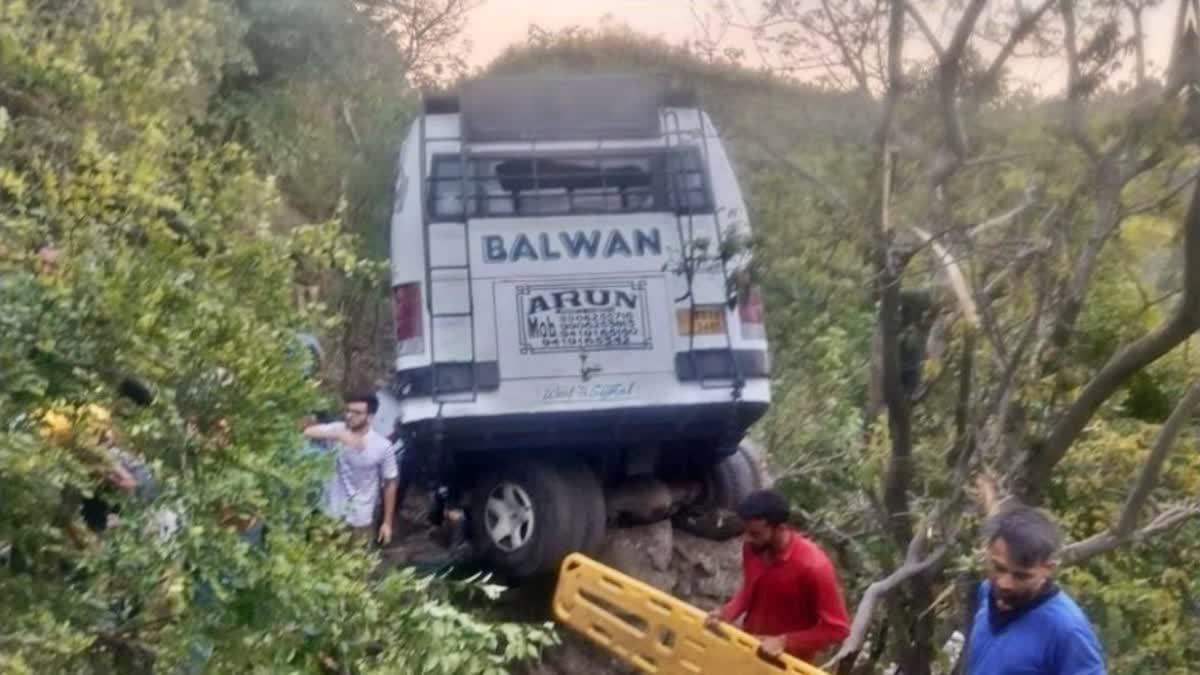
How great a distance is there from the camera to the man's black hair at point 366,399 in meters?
9.48

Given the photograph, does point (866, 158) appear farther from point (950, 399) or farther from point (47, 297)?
point (47, 297)

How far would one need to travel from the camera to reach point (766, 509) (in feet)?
21.0

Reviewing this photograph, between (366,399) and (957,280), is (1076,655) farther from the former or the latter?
(366,399)

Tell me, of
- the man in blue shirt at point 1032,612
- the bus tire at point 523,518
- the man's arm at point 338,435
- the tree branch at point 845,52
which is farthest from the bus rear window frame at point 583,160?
the man in blue shirt at point 1032,612

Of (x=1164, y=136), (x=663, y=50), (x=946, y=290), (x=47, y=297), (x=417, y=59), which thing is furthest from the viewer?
(x=417, y=59)

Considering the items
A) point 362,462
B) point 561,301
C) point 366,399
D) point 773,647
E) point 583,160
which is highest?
point 583,160

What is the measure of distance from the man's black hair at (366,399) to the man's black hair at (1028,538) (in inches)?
222

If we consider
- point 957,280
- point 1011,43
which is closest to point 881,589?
point 957,280

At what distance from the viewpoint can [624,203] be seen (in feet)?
31.1


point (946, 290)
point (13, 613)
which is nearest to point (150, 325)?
point (13, 613)

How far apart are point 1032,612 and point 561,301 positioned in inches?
203

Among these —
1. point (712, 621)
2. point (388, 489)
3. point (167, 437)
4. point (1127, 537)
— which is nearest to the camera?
point (167, 437)

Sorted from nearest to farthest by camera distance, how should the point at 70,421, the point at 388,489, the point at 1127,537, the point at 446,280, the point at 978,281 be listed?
1. the point at 70,421
2. the point at 1127,537
3. the point at 978,281
4. the point at 446,280
5. the point at 388,489

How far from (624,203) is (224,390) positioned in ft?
16.2
